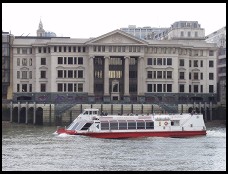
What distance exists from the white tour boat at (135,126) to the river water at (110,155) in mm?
3882

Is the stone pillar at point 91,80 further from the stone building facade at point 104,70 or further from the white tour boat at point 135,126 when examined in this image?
the white tour boat at point 135,126

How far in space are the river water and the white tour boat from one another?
388 centimetres

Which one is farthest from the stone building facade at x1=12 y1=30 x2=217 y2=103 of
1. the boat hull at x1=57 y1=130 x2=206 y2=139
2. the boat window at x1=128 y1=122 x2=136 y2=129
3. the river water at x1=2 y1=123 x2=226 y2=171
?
the river water at x1=2 y1=123 x2=226 y2=171

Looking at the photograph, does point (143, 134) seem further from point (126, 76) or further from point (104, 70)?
point (104, 70)

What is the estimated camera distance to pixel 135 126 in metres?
80.1

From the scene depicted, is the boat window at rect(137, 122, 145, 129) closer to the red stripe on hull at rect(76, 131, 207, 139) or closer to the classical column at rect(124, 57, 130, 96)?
the red stripe on hull at rect(76, 131, 207, 139)

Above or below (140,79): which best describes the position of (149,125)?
below

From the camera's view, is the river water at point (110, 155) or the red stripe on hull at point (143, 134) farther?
the red stripe on hull at point (143, 134)

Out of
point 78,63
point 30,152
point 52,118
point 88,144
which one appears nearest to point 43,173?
point 30,152

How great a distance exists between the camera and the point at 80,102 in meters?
120

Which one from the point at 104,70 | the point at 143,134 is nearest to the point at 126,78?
the point at 104,70

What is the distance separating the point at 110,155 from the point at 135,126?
82.7ft

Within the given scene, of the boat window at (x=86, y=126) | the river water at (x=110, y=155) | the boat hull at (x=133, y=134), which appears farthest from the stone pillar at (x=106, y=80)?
the river water at (x=110, y=155)

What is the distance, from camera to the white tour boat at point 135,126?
79.1 metres
